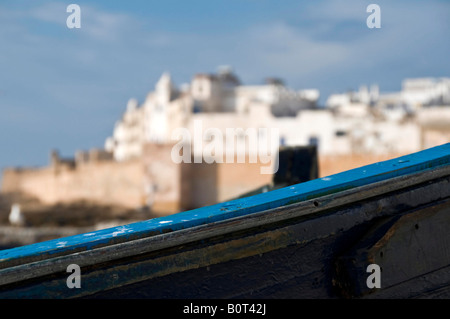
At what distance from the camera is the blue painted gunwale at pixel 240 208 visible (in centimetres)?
176

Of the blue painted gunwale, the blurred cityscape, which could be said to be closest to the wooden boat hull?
the blue painted gunwale

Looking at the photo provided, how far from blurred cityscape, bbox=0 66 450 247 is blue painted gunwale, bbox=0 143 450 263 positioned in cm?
1313

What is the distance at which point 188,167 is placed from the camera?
77.2 ft

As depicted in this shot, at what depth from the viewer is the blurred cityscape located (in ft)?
71.2

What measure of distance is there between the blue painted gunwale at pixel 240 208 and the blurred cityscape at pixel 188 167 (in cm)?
1313

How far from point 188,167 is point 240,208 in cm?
2170

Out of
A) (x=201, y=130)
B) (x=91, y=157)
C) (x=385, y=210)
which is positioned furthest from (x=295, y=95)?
(x=385, y=210)

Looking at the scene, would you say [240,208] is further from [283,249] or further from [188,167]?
[188,167]

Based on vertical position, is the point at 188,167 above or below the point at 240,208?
above

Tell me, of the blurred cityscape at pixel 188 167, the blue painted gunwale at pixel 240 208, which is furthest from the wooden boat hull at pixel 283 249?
the blurred cityscape at pixel 188 167

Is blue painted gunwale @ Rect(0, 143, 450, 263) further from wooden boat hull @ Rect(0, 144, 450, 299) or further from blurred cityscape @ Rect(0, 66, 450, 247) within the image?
blurred cityscape @ Rect(0, 66, 450, 247)

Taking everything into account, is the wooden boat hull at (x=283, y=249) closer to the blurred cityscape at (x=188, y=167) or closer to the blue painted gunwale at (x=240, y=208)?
the blue painted gunwale at (x=240, y=208)

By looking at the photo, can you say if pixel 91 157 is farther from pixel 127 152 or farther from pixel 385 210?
pixel 385 210

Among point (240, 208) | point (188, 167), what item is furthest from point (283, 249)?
point (188, 167)
